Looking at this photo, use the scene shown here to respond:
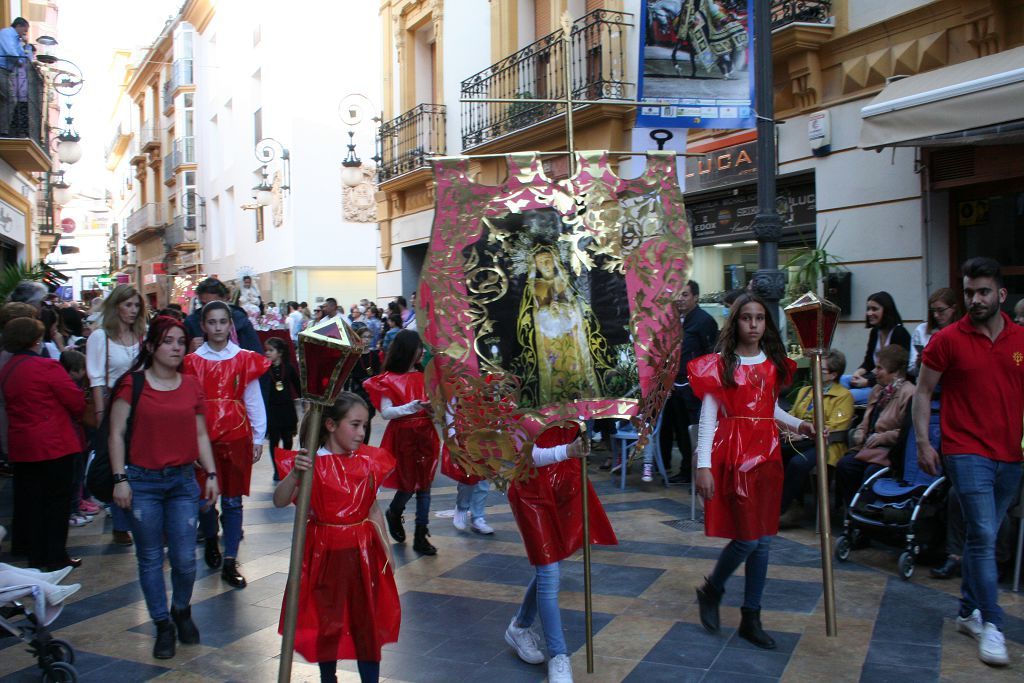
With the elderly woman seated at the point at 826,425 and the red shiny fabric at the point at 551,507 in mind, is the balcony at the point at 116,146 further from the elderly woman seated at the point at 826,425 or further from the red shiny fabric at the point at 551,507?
the red shiny fabric at the point at 551,507

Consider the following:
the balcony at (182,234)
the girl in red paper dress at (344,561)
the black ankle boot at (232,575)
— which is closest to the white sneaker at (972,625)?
the girl in red paper dress at (344,561)

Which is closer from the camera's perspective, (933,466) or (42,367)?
(933,466)

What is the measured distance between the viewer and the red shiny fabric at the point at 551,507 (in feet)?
13.4

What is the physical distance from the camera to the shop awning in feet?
22.1

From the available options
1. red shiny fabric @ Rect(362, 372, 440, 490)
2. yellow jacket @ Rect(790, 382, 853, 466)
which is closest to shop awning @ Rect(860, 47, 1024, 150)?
yellow jacket @ Rect(790, 382, 853, 466)

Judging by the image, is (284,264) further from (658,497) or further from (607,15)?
(658,497)

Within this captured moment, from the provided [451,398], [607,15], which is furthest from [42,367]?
[607,15]

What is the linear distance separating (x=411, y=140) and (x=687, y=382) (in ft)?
38.4

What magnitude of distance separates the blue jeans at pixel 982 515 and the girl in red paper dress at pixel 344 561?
9.07 feet

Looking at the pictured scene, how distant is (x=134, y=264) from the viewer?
55438 millimetres

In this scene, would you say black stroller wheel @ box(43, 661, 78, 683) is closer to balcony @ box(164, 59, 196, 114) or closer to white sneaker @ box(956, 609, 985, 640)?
white sneaker @ box(956, 609, 985, 640)

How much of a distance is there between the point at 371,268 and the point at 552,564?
2366cm

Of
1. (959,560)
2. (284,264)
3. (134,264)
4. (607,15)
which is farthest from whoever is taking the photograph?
(134,264)

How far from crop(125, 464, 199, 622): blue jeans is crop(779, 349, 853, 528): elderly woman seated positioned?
4.09 meters
